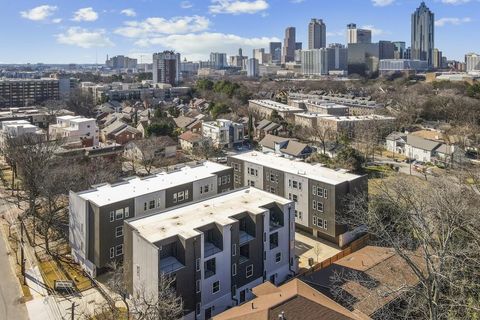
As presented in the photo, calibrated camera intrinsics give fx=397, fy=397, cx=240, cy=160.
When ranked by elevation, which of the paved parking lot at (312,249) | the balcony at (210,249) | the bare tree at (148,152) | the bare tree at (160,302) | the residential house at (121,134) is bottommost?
the paved parking lot at (312,249)

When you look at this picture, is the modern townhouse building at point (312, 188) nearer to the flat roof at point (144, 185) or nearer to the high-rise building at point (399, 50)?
the flat roof at point (144, 185)

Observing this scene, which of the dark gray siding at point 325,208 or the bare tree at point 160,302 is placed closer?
the bare tree at point 160,302

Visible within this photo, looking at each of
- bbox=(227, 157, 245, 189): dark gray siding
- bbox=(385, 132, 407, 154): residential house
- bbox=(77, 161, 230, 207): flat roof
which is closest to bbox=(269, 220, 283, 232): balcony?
bbox=(77, 161, 230, 207): flat roof

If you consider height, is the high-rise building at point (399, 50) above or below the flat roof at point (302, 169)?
above

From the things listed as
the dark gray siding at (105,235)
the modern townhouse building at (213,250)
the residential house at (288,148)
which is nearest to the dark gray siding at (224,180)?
the modern townhouse building at (213,250)

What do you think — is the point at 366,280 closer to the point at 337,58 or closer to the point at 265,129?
the point at 265,129

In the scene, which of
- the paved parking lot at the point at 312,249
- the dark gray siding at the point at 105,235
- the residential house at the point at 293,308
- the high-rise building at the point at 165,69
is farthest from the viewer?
the high-rise building at the point at 165,69
